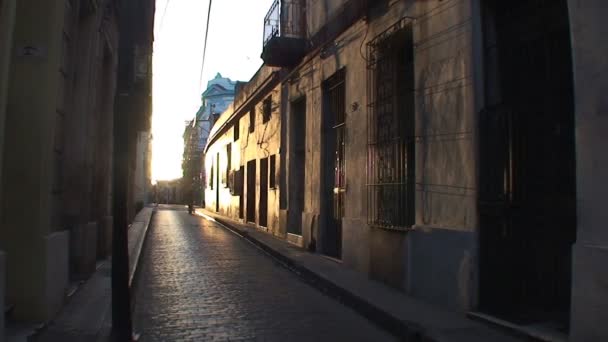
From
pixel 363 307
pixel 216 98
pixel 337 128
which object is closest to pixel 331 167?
pixel 337 128

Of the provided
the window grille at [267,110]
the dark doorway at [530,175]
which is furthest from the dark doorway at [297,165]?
the dark doorway at [530,175]

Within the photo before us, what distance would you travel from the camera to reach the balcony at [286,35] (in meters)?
12.8

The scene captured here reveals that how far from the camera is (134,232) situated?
15.5 meters

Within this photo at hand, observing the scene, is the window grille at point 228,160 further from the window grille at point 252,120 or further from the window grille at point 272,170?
the window grille at point 272,170

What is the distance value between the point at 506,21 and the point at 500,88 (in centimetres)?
72

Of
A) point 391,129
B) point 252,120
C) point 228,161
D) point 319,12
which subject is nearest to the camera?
point 391,129

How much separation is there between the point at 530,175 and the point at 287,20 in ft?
30.1

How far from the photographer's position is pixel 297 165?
13945mm

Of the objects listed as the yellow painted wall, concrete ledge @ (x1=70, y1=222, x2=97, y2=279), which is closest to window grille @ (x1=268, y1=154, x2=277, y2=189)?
concrete ledge @ (x1=70, y1=222, x2=97, y2=279)

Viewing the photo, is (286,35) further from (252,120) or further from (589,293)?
(589,293)

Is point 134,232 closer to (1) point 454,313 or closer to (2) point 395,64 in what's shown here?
(2) point 395,64

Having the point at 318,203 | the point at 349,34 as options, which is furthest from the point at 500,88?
the point at 318,203

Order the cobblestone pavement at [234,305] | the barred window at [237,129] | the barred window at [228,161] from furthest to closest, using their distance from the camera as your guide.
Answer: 1. the barred window at [228,161]
2. the barred window at [237,129]
3. the cobblestone pavement at [234,305]

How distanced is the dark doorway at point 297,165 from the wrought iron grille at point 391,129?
5.15 metres
